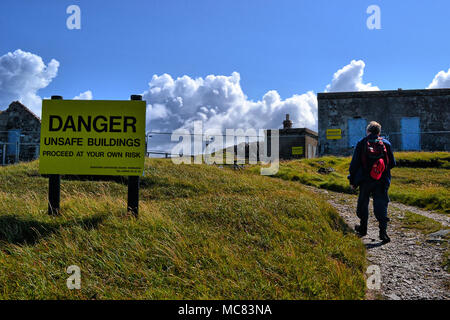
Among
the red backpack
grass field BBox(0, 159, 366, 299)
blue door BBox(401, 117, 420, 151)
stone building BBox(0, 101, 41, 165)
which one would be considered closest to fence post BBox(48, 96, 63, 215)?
grass field BBox(0, 159, 366, 299)

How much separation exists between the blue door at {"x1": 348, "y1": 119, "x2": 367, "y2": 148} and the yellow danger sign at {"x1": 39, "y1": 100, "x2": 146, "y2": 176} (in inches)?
792

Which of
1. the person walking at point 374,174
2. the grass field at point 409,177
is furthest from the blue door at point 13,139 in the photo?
the person walking at point 374,174

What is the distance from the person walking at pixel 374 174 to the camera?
16.7ft

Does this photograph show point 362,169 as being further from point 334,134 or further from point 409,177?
point 334,134

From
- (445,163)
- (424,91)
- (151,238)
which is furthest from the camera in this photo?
(424,91)

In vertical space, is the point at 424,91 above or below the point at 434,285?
above

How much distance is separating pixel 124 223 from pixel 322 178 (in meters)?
10.3

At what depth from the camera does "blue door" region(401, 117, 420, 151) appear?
2209 centimetres

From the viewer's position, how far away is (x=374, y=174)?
16.5ft

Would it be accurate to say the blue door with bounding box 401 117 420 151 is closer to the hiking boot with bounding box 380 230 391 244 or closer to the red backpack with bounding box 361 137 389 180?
the red backpack with bounding box 361 137 389 180

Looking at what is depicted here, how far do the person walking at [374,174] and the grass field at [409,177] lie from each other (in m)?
3.63
